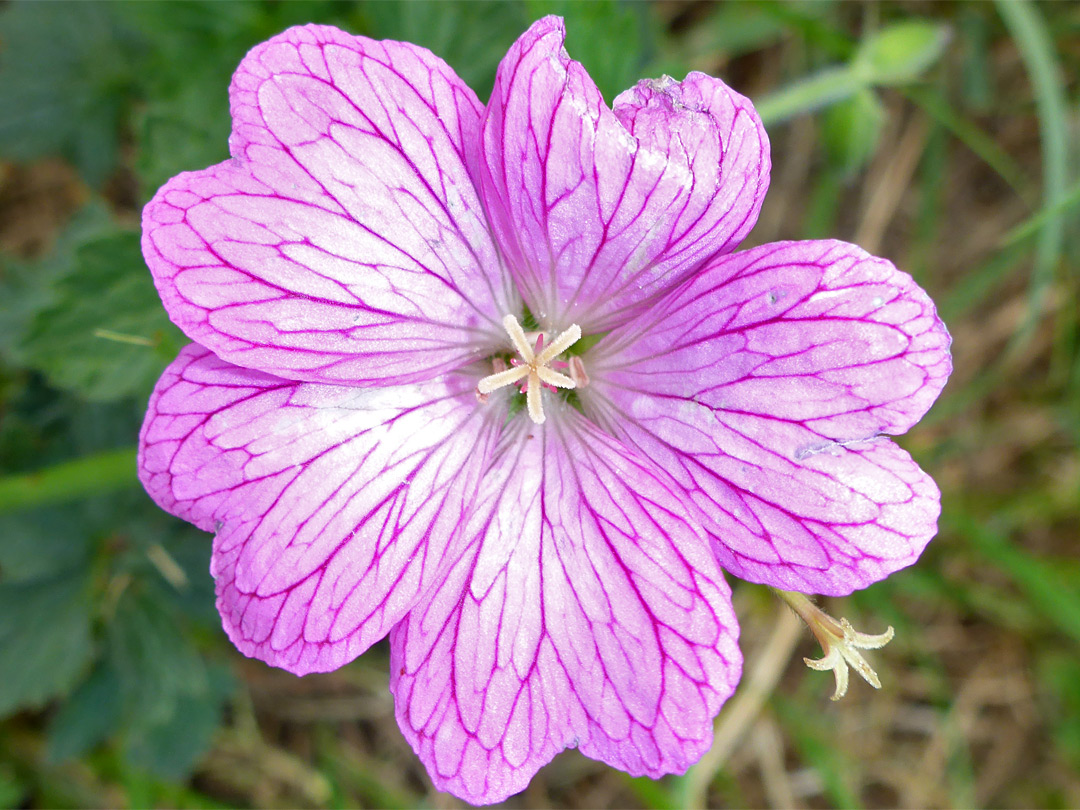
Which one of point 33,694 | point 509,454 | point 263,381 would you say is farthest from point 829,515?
point 33,694

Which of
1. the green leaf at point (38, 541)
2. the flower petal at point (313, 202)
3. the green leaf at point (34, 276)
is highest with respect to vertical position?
the flower petal at point (313, 202)

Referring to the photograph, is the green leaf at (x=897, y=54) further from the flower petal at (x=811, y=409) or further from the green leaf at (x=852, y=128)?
the flower petal at (x=811, y=409)

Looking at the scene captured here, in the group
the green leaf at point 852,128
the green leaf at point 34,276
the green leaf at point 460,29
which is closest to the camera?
the green leaf at point 460,29

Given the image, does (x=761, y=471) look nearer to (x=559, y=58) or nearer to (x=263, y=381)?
(x=559, y=58)

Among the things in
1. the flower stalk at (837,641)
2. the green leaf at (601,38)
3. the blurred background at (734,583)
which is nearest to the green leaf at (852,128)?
the blurred background at (734,583)

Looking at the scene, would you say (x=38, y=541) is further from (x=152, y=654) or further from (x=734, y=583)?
(x=734, y=583)

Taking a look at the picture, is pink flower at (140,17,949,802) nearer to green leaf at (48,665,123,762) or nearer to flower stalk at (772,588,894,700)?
flower stalk at (772,588,894,700)
